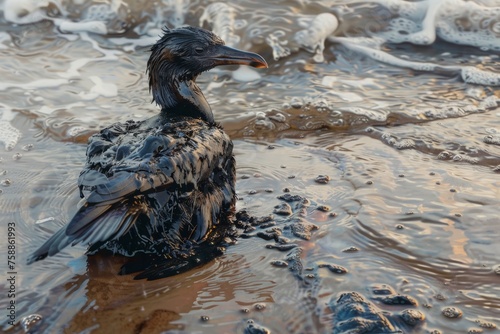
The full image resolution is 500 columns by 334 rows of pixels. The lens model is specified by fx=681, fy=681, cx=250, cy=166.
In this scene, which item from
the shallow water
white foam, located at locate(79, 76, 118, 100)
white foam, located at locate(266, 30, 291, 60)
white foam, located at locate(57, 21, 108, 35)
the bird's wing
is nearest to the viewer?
the bird's wing

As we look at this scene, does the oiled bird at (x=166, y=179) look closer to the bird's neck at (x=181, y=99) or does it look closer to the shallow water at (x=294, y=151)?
the bird's neck at (x=181, y=99)

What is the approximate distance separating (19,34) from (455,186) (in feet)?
17.6

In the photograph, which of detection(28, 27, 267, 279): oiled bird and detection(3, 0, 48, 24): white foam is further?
detection(3, 0, 48, 24): white foam

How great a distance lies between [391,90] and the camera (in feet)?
21.0

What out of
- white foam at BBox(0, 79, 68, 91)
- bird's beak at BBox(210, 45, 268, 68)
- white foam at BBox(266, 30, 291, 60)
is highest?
bird's beak at BBox(210, 45, 268, 68)

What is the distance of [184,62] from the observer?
4.31 meters

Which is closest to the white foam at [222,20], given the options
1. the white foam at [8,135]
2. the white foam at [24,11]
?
the white foam at [24,11]

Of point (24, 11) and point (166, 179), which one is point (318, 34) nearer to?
point (24, 11)

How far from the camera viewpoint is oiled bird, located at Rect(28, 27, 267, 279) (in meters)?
3.20

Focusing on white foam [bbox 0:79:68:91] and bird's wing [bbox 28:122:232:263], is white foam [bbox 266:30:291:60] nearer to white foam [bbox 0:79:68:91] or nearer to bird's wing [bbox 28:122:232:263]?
white foam [bbox 0:79:68:91]

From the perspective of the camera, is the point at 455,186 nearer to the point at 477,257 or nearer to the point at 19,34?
the point at 477,257

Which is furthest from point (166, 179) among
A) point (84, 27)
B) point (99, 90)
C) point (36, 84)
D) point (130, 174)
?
point (84, 27)

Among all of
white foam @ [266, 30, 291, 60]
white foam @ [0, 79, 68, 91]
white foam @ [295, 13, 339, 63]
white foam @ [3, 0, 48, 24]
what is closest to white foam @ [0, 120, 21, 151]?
white foam @ [0, 79, 68, 91]

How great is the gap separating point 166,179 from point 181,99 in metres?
1.01
